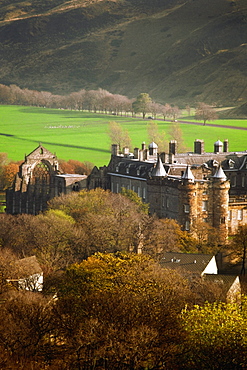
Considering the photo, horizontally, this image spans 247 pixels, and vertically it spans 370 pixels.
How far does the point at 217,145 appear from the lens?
141 metres

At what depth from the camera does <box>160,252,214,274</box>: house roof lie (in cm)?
8500

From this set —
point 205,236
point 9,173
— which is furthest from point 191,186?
point 9,173

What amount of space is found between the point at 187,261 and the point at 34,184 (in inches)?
2513

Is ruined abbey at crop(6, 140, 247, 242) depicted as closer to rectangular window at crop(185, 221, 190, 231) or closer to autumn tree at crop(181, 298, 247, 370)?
rectangular window at crop(185, 221, 190, 231)

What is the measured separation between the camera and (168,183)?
118m

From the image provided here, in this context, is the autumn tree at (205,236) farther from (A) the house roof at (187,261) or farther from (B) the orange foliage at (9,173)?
(B) the orange foliage at (9,173)

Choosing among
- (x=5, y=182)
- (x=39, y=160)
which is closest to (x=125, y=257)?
(x=39, y=160)

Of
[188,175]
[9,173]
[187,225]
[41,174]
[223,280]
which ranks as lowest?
[223,280]

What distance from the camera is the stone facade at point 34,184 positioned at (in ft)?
477

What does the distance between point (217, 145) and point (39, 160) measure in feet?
93.2

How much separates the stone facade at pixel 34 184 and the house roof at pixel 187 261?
185 ft

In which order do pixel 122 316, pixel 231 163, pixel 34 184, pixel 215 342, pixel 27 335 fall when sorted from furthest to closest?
1. pixel 34 184
2. pixel 231 163
3. pixel 122 316
4. pixel 27 335
5. pixel 215 342

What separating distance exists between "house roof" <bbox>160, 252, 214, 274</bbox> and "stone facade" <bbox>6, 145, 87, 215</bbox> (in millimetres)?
56310

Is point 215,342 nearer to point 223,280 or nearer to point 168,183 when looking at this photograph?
point 223,280
